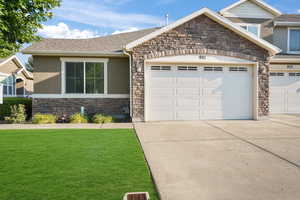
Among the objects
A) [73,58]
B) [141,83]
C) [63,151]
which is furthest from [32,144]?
[73,58]

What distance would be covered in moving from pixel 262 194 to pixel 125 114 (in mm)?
8073

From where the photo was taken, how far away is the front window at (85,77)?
34.5 ft

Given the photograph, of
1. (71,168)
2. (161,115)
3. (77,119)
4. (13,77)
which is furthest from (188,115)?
(13,77)

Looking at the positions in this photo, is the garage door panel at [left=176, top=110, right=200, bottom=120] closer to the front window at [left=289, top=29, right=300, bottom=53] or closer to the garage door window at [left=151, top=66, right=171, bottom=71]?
the garage door window at [left=151, top=66, right=171, bottom=71]

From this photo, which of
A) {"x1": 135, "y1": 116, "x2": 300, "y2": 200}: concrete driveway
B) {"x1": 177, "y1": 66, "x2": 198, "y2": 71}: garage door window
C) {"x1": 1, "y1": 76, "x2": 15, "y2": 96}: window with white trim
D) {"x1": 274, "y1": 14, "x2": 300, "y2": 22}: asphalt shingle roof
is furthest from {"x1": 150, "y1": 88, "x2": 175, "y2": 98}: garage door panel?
{"x1": 1, "y1": 76, "x2": 15, "y2": 96}: window with white trim

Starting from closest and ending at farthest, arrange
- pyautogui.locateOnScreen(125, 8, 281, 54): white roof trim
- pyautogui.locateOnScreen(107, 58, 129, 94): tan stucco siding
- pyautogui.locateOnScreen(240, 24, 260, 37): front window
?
1. pyautogui.locateOnScreen(125, 8, 281, 54): white roof trim
2. pyautogui.locateOnScreen(107, 58, 129, 94): tan stucco siding
3. pyautogui.locateOnScreen(240, 24, 260, 37): front window

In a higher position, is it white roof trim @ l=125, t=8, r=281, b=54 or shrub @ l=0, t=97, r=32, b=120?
white roof trim @ l=125, t=8, r=281, b=54

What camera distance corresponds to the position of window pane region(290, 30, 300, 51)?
45.7ft

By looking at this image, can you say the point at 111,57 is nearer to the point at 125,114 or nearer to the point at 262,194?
the point at 125,114

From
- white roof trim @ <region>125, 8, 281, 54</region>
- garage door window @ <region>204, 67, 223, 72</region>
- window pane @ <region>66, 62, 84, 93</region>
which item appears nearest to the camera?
white roof trim @ <region>125, 8, 281, 54</region>

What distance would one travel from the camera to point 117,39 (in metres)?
12.4

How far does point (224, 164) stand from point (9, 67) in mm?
21631

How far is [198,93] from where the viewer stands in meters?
10.0

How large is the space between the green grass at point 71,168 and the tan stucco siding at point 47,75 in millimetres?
4091
